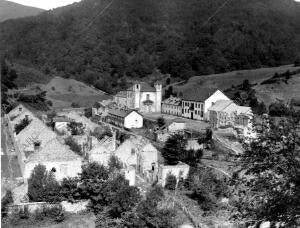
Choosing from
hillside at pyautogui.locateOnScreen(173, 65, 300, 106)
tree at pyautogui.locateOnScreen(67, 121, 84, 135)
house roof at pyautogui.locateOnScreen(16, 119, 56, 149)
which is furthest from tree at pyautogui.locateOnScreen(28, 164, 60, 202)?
hillside at pyautogui.locateOnScreen(173, 65, 300, 106)

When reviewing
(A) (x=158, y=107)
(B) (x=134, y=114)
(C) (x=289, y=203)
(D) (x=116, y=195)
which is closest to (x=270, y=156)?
(C) (x=289, y=203)

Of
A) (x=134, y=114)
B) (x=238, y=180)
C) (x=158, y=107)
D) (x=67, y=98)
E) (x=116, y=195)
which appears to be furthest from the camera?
(x=67, y=98)

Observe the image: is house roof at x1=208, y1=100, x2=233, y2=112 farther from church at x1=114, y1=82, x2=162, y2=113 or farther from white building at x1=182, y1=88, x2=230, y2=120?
church at x1=114, y1=82, x2=162, y2=113

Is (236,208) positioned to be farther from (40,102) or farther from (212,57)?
(212,57)

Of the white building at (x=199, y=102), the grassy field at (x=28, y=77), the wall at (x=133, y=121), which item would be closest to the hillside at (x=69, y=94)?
the grassy field at (x=28, y=77)

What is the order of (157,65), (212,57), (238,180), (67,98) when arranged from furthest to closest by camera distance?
1. (157,65)
2. (212,57)
3. (67,98)
4. (238,180)

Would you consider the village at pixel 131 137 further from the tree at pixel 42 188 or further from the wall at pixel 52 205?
the tree at pixel 42 188

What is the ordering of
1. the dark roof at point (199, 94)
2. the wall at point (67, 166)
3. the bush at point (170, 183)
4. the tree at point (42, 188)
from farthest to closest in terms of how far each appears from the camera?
the dark roof at point (199, 94) → the bush at point (170, 183) → the wall at point (67, 166) → the tree at point (42, 188)
